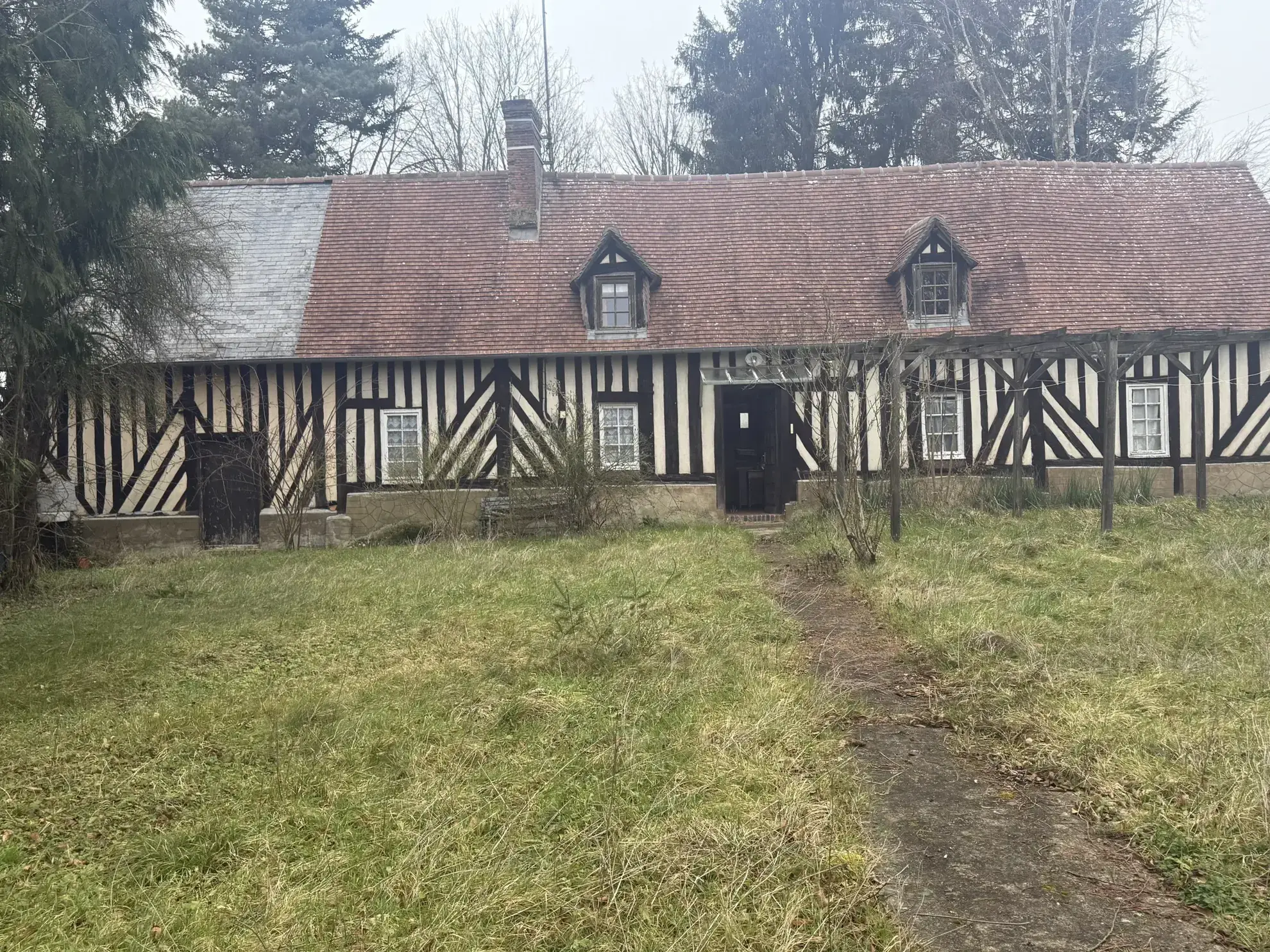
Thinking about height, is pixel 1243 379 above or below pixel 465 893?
above

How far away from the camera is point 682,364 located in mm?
14797

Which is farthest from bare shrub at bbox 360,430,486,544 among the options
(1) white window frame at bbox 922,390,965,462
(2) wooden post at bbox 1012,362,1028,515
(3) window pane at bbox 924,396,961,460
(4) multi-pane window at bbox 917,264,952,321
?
(2) wooden post at bbox 1012,362,1028,515

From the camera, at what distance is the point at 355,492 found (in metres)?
14.5

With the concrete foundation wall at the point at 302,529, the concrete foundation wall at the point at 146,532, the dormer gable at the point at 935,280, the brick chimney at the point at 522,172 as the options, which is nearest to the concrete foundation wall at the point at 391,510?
the concrete foundation wall at the point at 302,529

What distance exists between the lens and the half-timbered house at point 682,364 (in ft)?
47.5

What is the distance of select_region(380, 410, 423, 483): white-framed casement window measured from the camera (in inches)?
571

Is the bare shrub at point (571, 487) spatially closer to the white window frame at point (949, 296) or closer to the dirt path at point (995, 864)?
the white window frame at point (949, 296)

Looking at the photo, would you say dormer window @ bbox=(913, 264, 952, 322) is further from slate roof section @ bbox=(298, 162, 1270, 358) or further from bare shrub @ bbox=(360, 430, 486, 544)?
bare shrub @ bbox=(360, 430, 486, 544)

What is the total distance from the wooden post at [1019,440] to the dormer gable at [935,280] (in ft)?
7.35

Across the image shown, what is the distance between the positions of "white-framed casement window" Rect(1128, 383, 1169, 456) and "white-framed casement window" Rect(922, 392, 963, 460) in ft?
9.36

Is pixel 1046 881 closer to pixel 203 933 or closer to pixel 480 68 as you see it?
pixel 203 933

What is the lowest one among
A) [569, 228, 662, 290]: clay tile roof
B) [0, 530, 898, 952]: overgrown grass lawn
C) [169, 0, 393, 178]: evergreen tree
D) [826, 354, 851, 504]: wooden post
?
[0, 530, 898, 952]: overgrown grass lawn

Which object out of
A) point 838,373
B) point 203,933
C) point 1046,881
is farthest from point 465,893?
point 838,373

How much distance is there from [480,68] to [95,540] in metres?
19.0
